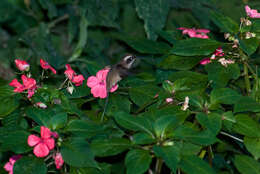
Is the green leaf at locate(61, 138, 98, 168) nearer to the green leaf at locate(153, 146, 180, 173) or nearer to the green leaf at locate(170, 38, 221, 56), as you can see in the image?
the green leaf at locate(153, 146, 180, 173)

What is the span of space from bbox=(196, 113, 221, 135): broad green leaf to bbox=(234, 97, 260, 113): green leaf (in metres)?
0.08

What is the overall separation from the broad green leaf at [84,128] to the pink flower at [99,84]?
0.68ft

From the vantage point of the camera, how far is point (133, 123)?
1.14 m

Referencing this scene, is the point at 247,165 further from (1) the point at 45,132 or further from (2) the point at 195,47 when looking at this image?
(1) the point at 45,132

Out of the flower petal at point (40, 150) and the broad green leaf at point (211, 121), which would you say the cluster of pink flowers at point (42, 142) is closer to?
the flower petal at point (40, 150)

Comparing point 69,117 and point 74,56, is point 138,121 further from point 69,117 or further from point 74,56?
point 74,56

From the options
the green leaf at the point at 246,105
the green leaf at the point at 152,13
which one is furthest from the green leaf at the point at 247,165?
the green leaf at the point at 152,13

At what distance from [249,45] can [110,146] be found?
62 centimetres

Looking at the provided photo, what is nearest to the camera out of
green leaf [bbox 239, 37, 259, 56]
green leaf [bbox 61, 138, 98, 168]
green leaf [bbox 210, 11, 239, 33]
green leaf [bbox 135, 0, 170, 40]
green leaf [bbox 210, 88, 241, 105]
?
green leaf [bbox 61, 138, 98, 168]

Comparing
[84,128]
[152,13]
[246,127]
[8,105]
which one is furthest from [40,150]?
[152,13]

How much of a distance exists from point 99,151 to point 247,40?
0.69m

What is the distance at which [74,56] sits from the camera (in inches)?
110

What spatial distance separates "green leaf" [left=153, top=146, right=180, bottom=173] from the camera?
106cm

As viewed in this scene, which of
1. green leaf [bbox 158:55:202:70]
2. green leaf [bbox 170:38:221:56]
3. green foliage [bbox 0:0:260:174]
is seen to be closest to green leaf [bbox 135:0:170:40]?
green foliage [bbox 0:0:260:174]
